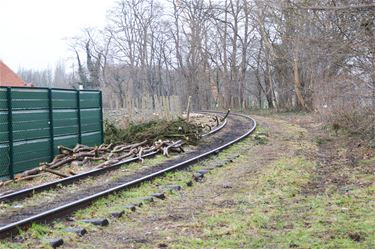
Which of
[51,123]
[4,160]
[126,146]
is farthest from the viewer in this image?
[126,146]

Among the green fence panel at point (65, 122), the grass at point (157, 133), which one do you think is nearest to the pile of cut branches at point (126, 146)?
the grass at point (157, 133)

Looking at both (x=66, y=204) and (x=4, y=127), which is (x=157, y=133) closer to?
(x=4, y=127)

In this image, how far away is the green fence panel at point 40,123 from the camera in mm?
14250

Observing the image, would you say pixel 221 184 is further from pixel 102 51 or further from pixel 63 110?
pixel 102 51

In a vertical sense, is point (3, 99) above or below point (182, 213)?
above

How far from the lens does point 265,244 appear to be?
6.41 meters

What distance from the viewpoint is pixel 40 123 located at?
53.1ft

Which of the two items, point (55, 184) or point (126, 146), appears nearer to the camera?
point (55, 184)

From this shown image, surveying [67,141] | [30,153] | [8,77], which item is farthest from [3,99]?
[8,77]

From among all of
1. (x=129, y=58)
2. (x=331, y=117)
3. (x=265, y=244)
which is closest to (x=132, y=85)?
(x=129, y=58)

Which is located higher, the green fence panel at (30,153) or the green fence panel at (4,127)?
the green fence panel at (4,127)

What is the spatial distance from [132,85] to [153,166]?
6595 centimetres

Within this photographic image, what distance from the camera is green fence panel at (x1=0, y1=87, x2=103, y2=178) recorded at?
46.8 feet

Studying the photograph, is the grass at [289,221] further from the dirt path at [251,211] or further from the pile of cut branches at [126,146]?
the pile of cut branches at [126,146]
